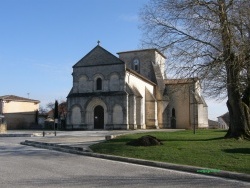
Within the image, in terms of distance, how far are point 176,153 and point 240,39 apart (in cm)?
778

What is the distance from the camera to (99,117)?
157 feet

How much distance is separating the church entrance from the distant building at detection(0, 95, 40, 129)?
704 inches

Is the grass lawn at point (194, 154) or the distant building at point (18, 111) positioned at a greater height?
the distant building at point (18, 111)

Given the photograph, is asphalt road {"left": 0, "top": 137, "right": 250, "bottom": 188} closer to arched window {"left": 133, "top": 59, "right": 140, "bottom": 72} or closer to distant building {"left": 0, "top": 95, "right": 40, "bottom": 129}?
arched window {"left": 133, "top": 59, "right": 140, "bottom": 72}

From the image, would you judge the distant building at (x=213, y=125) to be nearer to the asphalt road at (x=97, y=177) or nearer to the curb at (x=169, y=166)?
the curb at (x=169, y=166)

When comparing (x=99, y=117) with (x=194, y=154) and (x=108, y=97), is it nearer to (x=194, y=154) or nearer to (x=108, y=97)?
(x=108, y=97)

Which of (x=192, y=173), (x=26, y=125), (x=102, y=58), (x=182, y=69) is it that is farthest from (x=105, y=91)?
(x=192, y=173)

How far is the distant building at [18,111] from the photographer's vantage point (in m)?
57.8

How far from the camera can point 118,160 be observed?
1458 cm

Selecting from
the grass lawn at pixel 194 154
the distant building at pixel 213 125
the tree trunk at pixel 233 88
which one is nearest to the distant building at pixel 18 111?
the distant building at pixel 213 125

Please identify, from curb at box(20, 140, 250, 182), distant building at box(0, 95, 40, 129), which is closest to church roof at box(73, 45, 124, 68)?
distant building at box(0, 95, 40, 129)

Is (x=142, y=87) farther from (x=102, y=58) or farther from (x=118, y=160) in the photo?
(x=118, y=160)

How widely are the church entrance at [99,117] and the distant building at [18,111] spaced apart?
17871 mm

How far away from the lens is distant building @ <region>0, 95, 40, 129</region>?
190ft
